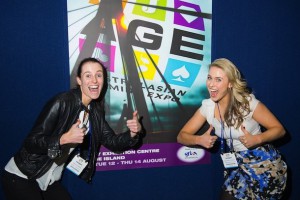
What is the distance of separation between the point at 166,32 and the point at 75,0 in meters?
0.88

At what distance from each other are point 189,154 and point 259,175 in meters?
0.76

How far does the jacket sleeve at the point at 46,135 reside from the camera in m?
2.03

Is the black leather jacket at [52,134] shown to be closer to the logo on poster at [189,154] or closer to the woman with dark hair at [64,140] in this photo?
the woman with dark hair at [64,140]

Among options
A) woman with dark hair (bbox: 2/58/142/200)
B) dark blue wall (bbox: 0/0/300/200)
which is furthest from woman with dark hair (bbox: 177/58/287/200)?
woman with dark hair (bbox: 2/58/142/200)

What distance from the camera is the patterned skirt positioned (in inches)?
95.3

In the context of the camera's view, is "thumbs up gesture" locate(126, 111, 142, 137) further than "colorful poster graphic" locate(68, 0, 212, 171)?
No

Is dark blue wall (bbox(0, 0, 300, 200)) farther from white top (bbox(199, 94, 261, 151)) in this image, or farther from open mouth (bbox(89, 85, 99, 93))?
white top (bbox(199, 94, 261, 151))

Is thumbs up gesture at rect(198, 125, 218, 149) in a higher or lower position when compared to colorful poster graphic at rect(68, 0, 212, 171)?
lower

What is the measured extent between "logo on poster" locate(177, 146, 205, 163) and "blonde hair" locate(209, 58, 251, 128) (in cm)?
64

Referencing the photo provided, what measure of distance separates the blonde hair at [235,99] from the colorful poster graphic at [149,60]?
478mm

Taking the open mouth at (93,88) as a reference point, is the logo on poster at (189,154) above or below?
below

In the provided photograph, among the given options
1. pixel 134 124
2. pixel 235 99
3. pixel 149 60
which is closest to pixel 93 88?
pixel 134 124

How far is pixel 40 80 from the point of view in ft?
8.51

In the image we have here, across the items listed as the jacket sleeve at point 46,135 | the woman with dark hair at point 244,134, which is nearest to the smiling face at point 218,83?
the woman with dark hair at point 244,134
